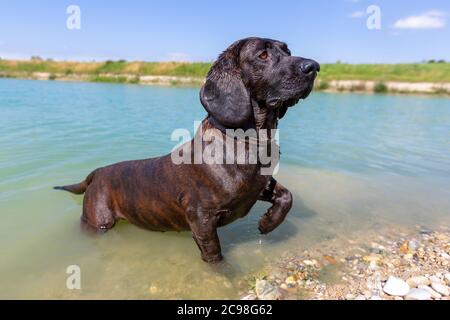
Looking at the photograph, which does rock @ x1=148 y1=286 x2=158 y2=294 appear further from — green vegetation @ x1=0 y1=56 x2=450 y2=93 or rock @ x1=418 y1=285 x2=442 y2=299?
green vegetation @ x1=0 y1=56 x2=450 y2=93

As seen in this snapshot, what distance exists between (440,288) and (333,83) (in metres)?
36.0

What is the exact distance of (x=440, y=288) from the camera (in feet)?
10.9

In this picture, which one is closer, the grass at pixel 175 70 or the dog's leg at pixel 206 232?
the dog's leg at pixel 206 232

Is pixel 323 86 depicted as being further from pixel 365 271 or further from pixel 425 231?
pixel 365 271

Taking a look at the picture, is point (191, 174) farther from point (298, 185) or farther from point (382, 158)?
point (382, 158)

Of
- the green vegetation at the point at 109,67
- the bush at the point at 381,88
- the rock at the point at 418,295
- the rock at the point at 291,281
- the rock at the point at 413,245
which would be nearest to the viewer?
the rock at the point at 418,295

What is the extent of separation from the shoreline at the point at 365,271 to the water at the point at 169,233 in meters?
0.24

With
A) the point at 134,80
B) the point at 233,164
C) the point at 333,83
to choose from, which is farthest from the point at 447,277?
the point at 134,80

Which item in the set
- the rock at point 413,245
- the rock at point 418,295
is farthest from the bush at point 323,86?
the rock at point 418,295

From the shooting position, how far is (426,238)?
4543mm

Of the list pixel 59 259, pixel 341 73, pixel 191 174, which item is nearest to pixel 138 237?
pixel 59 259

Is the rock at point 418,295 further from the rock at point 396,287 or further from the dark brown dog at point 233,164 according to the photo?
the dark brown dog at point 233,164

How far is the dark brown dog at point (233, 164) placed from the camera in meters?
3.39

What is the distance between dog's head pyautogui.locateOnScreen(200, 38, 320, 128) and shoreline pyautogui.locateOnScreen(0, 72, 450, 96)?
90.1 ft
